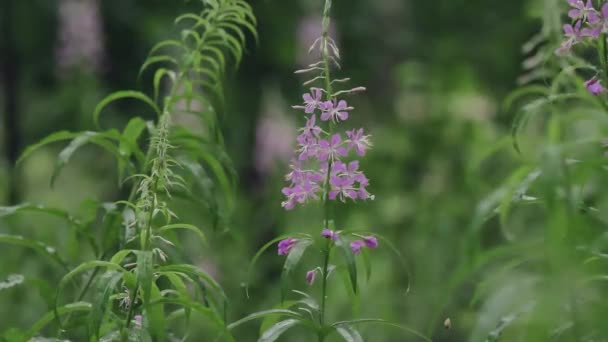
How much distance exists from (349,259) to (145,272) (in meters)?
0.35

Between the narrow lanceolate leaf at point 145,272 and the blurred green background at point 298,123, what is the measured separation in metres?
2.72

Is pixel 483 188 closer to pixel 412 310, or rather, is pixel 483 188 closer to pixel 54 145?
pixel 412 310

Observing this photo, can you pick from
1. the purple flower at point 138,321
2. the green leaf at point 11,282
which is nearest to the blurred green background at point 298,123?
the green leaf at point 11,282

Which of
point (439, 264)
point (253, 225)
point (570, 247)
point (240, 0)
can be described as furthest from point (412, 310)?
point (570, 247)

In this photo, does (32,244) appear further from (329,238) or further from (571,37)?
(571,37)

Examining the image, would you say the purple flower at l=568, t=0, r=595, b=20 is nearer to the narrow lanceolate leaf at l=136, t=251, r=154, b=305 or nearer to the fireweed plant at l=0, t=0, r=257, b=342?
A: the fireweed plant at l=0, t=0, r=257, b=342

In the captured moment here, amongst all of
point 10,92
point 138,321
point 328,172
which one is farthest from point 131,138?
point 10,92

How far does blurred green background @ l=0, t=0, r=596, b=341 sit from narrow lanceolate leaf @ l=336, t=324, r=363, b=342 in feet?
8.78

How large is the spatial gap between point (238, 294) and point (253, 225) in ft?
1.73

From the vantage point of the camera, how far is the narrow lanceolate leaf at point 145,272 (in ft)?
5.03

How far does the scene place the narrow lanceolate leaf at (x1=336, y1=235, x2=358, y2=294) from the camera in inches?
62.3

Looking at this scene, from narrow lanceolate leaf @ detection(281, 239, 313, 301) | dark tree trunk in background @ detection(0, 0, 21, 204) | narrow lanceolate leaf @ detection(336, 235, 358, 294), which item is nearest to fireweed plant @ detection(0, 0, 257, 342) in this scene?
narrow lanceolate leaf @ detection(281, 239, 313, 301)

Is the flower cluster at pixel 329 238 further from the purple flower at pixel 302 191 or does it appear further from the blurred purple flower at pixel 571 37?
the blurred purple flower at pixel 571 37

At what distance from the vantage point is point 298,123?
5.98 meters
